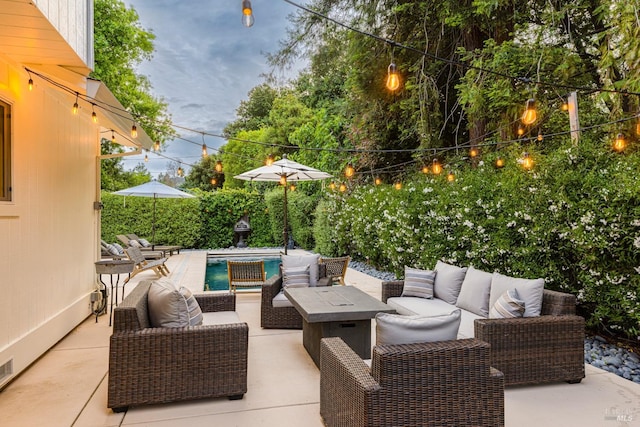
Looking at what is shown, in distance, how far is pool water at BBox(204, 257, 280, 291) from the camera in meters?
9.67

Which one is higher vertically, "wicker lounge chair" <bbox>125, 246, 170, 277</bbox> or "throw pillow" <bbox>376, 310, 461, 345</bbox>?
"throw pillow" <bbox>376, 310, 461, 345</bbox>

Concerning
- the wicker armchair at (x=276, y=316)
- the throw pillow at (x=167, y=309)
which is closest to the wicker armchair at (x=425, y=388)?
the throw pillow at (x=167, y=309)

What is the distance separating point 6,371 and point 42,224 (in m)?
1.54

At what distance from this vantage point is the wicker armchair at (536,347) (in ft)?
10.8

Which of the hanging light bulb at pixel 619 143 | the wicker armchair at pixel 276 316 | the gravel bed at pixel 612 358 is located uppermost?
the hanging light bulb at pixel 619 143

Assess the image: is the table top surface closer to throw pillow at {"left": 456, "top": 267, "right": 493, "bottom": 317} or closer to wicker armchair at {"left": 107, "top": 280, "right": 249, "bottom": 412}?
wicker armchair at {"left": 107, "top": 280, "right": 249, "bottom": 412}

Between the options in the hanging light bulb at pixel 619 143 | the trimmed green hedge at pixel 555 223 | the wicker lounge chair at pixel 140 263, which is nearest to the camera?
the trimmed green hedge at pixel 555 223

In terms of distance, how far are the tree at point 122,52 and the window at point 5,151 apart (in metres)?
9.43

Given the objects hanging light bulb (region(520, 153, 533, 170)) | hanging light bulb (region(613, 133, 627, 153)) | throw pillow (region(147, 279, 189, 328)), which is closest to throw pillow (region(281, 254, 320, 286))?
throw pillow (region(147, 279, 189, 328))

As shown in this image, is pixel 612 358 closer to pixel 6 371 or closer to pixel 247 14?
pixel 247 14

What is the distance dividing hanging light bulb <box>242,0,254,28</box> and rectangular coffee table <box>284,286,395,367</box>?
241 cm

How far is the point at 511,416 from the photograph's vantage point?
9.45 ft

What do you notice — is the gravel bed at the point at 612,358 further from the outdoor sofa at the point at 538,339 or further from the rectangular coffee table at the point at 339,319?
the rectangular coffee table at the point at 339,319

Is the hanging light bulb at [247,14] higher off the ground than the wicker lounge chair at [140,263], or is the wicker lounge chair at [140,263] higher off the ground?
the hanging light bulb at [247,14]
